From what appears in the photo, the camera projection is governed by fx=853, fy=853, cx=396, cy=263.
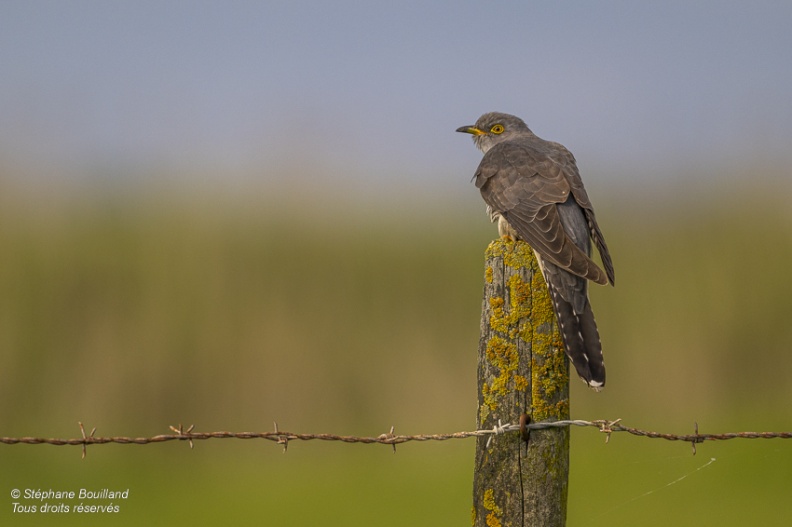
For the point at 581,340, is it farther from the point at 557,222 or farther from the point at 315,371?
the point at 315,371

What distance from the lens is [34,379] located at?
24.9 ft

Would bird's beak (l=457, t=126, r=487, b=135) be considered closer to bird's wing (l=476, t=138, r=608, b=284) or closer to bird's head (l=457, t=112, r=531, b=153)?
bird's head (l=457, t=112, r=531, b=153)

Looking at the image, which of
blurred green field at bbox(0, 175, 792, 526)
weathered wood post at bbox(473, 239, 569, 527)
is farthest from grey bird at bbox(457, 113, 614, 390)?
blurred green field at bbox(0, 175, 792, 526)

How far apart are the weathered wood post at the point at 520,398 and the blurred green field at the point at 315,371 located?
384 cm

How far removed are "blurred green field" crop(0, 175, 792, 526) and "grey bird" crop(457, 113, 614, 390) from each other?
3.07 m

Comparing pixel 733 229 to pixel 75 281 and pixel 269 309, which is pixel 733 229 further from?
pixel 75 281

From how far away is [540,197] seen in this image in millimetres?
4516

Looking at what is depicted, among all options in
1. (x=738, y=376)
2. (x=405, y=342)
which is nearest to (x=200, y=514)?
(x=405, y=342)

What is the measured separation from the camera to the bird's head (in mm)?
6215

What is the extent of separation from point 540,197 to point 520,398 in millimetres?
1746

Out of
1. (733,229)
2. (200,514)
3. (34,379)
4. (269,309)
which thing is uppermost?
(733,229)

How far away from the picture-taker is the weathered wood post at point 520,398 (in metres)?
2.97

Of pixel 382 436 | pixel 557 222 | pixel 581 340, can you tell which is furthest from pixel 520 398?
pixel 557 222

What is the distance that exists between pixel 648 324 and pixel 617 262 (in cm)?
95
